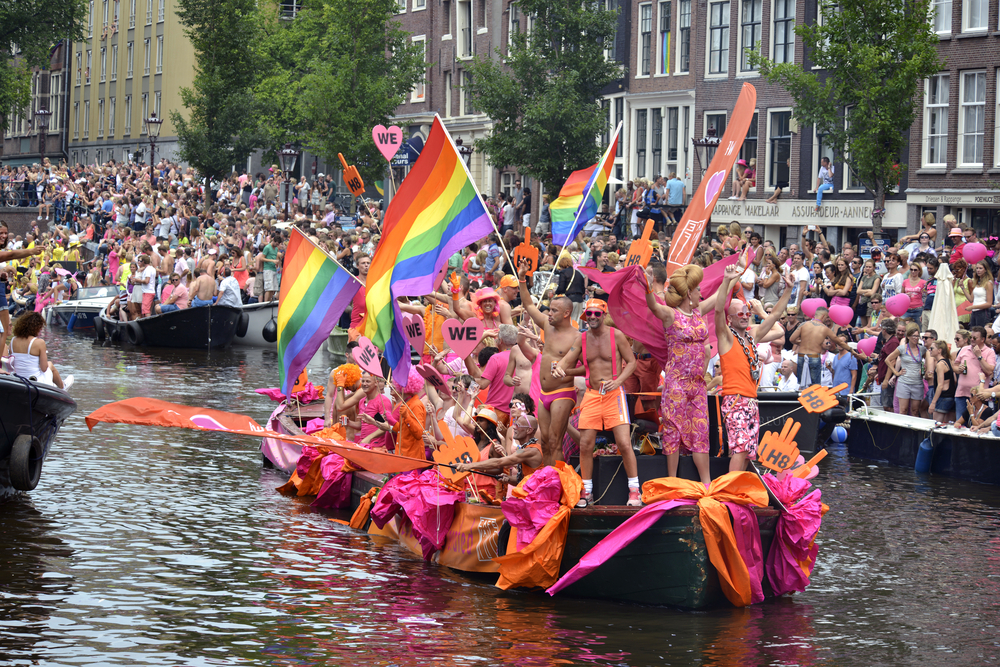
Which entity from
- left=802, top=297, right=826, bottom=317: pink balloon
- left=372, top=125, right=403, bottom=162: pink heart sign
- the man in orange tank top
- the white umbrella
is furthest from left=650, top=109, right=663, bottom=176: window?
the man in orange tank top

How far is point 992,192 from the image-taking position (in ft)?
95.7

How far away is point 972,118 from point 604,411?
22.4m

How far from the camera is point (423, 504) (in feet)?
38.7

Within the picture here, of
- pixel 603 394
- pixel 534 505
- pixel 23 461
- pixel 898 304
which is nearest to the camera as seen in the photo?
pixel 534 505

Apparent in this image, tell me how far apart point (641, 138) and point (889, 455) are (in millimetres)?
22127

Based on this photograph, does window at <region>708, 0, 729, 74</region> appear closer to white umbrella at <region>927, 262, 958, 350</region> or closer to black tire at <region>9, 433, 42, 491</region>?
white umbrella at <region>927, 262, 958, 350</region>

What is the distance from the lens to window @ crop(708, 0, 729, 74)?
35.8 meters

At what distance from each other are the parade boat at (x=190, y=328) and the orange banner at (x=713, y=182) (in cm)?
1863

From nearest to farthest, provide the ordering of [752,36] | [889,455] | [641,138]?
[889,455], [752,36], [641,138]

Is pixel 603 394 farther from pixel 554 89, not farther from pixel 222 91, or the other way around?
pixel 222 91

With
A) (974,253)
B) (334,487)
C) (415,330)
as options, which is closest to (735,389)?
(415,330)

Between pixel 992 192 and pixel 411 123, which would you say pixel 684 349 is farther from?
pixel 411 123

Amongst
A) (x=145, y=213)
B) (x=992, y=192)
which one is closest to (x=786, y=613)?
(x=992, y=192)

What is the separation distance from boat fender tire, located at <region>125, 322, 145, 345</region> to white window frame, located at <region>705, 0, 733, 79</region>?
630 inches
